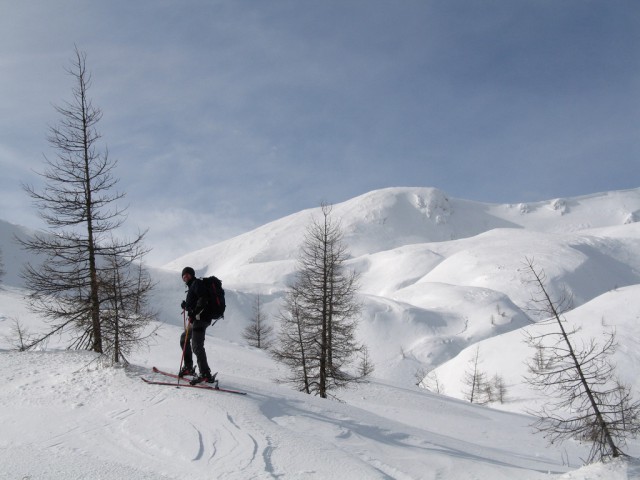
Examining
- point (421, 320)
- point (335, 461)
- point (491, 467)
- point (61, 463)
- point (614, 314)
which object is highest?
point (61, 463)

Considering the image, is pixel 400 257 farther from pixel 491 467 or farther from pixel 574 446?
pixel 491 467

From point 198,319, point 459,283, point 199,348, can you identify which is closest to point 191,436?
point 199,348

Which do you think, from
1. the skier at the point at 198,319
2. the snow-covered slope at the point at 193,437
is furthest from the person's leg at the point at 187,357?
the snow-covered slope at the point at 193,437

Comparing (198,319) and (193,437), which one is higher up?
(198,319)

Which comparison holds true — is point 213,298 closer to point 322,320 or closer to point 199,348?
point 199,348

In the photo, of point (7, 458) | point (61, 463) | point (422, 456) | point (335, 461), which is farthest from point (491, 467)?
point (7, 458)

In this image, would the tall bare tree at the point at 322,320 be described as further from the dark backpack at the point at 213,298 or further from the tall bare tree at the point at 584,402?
the dark backpack at the point at 213,298

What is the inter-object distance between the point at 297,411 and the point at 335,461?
2272mm

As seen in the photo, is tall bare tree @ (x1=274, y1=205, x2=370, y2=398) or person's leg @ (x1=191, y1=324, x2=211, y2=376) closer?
person's leg @ (x1=191, y1=324, x2=211, y2=376)

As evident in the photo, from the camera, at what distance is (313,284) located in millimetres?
19172

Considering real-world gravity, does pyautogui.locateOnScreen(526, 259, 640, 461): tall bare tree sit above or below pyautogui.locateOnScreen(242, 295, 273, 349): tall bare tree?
above

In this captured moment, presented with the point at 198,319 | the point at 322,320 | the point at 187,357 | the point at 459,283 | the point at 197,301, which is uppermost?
the point at 197,301

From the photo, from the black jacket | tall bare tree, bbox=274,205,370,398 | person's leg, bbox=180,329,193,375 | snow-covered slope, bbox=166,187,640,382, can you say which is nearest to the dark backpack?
the black jacket

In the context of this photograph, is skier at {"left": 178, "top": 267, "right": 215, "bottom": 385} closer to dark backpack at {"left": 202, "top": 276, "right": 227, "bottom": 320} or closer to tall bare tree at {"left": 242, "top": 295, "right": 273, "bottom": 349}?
dark backpack at {"left": 202, "top": 276, "right": 227, "bottom": 320}
